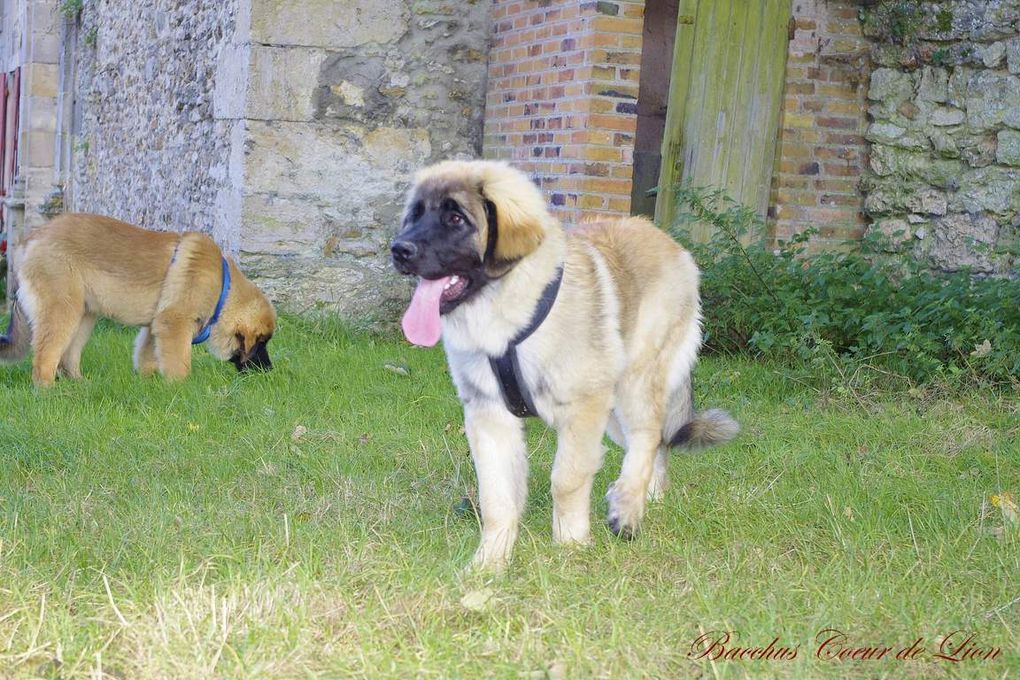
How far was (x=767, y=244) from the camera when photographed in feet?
29.0

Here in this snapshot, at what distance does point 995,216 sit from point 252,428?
18.2 ft

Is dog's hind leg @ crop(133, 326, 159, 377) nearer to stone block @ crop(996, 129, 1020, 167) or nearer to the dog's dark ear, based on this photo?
the dog's dark ear

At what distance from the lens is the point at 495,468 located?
3.94 meters

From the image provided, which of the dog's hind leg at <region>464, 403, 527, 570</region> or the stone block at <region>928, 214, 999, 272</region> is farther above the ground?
the stone block at <region>928, 214, 999, 272</region>

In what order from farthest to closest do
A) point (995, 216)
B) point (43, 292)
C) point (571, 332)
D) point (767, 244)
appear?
1. point (767, 244)
2. point (995, 216)
3. point (43, 292)
4. point (571, 332)

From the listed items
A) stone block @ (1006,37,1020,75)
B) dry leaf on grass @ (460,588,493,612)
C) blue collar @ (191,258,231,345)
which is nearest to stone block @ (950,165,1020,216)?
stone block @ (1006,37,1020,75)

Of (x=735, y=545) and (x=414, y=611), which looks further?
(x=735, y=545)

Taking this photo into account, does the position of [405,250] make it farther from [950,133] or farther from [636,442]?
[950,133]

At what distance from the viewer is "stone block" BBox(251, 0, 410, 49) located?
29.1 feet

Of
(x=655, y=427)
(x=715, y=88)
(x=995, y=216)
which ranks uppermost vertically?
(x=715, y=88)

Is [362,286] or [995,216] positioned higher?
[995,216]

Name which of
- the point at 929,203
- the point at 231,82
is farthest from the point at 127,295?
the point at 929,203

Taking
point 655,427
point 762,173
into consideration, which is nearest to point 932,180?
point 762,173

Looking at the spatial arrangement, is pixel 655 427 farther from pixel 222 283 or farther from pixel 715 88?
pixel 715 88
